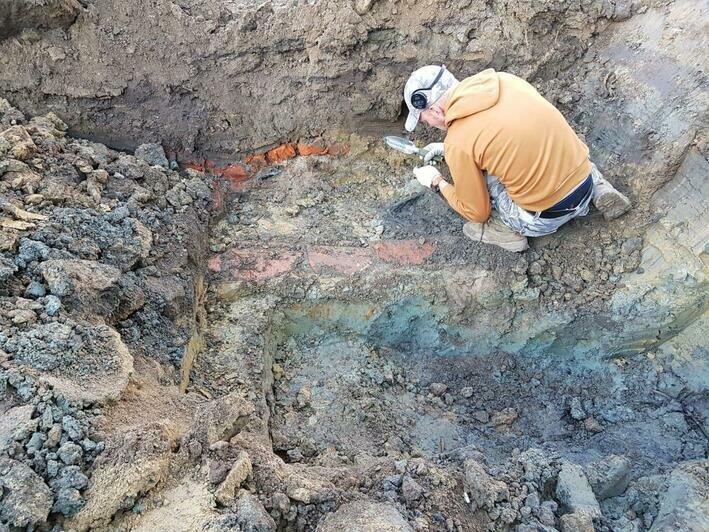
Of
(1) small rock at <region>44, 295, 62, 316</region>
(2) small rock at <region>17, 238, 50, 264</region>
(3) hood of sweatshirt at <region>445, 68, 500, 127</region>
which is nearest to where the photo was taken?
(1) small rock at <region>44, 295, 62, 316</region>

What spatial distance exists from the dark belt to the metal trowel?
0.94 m

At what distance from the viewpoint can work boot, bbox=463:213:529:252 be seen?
3.38 meters

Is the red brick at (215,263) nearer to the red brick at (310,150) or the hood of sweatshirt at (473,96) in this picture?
the red brick at (310,150)

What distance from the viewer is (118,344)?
2.40m

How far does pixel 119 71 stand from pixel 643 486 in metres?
3.81

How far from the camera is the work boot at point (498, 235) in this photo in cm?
338

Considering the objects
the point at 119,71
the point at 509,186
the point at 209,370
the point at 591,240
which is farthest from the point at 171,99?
the point at 591,240

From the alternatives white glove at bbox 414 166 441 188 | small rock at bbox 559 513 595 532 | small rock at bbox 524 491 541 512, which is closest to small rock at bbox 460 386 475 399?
small rock at bbox 524 491 541 512

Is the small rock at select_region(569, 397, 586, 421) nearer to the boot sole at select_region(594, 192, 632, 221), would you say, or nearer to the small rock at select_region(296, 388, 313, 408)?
the boot sole at select_region(594, 192, 632, 221)

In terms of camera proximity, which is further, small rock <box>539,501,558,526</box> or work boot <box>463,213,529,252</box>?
work boot <box>463,213,529,252</box>

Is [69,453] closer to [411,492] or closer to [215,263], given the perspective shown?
[411,492]

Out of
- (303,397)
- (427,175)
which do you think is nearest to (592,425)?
(303,397)

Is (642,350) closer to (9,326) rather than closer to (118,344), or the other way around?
(118,344)

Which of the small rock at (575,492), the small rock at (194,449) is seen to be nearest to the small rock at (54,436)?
the small rock at (194,449)
